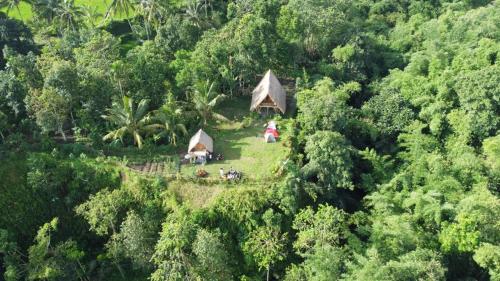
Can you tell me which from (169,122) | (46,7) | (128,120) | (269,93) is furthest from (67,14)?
(269,93)

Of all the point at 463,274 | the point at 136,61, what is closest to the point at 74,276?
the point at 136,61

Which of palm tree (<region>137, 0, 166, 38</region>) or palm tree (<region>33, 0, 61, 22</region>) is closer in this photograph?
palm tree (<region>137, 0, 166, 38</region>)

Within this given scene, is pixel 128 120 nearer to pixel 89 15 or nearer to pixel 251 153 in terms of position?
pixel 251 153

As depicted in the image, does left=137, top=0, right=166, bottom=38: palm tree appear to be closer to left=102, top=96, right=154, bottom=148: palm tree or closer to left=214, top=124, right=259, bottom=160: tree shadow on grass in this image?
left=102, top=96, right=154, bottom=148: palm tree

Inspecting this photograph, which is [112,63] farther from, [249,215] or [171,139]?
[249,215]

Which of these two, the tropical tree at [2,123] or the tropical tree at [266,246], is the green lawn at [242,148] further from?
the tropical tree at [2,123]

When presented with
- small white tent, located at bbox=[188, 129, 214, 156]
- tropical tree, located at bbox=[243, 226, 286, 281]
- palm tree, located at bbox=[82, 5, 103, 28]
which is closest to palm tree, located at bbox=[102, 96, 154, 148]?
small white tent, located at bbox=[188, 129, 214, 156]
